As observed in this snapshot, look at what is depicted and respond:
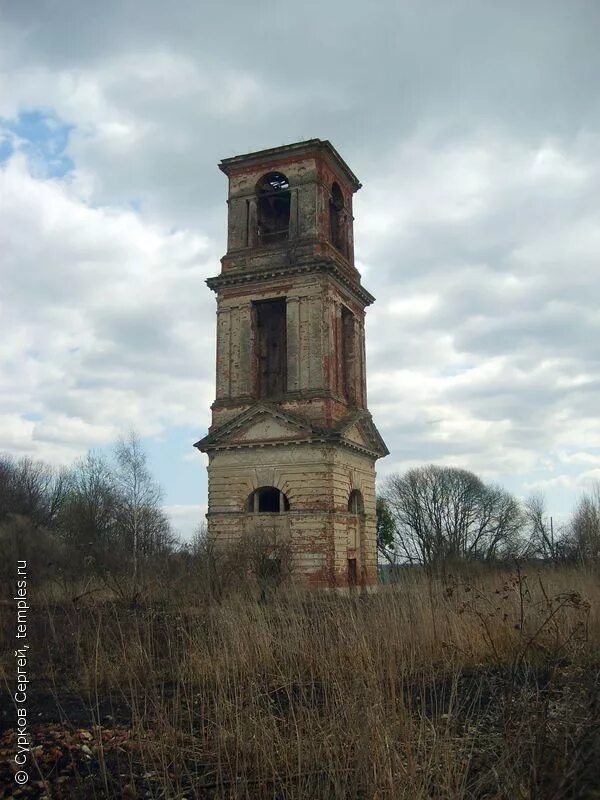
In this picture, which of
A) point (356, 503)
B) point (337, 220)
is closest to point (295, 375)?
point (356, 503)

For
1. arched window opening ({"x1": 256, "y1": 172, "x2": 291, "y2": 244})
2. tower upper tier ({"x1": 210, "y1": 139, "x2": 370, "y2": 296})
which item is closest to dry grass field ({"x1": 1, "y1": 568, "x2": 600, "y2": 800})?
tower upper tier ({"x1": 210, "y1": 139, "x2": 370, "y2": 296})

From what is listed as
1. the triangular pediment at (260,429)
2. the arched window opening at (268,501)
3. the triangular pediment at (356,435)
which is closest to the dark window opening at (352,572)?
the arched window opening at (268,501)

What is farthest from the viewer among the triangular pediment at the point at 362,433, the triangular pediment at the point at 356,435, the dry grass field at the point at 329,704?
the triangular pediment at the point at 356,435

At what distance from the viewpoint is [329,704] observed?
4629mm

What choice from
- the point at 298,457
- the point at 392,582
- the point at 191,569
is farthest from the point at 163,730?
the point at 298,457

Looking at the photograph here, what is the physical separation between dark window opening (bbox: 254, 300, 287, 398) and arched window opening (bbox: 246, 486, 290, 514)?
342cm

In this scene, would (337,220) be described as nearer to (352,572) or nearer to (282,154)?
(282,154)

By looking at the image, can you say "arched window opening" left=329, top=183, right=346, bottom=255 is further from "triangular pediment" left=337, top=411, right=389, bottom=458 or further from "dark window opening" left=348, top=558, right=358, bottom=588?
"dark window opening" left=348, top=558, right=358, bottom=588

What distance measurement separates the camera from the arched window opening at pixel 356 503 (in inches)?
916

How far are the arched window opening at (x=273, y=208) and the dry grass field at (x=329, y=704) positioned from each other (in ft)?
56.9

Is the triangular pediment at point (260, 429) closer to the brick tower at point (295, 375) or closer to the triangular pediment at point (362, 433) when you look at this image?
the brick tower at point (295, 375)

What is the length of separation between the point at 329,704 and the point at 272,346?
20.7 meters

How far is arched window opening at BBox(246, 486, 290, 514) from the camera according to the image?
21.6 meters

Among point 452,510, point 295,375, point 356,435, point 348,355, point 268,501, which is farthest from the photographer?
point 452,510
